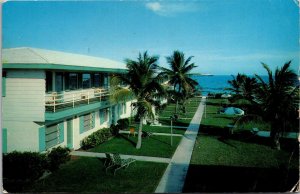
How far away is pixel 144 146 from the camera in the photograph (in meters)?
17.6

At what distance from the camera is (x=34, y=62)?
1250cm

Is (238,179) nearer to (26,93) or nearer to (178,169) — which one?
(178,169)

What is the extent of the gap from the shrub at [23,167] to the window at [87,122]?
5420 millimetres

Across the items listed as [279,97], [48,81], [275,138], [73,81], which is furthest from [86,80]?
[275,138]

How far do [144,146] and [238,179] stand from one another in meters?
7.05

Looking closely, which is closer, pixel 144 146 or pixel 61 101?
pixel 61 101

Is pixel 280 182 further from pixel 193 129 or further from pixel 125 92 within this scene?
pixel 193 129

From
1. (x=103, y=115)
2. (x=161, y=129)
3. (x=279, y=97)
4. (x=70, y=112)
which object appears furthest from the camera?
(x=161, y=129)

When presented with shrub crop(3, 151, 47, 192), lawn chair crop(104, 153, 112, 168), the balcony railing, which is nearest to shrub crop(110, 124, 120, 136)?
the balcony railing

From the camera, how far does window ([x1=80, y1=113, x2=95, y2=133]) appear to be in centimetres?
Answer: 1761

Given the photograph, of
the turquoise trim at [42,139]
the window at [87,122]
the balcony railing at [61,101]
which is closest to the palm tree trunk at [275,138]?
the balcony railing at [61,101]

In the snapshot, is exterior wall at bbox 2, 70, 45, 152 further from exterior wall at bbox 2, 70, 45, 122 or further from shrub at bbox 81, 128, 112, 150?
shrub at bbox 81, 128, 112, 150

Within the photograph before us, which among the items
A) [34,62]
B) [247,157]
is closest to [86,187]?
[34,62]

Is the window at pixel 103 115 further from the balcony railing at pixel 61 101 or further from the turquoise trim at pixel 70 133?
the turquoise trim at pixel 70 133
